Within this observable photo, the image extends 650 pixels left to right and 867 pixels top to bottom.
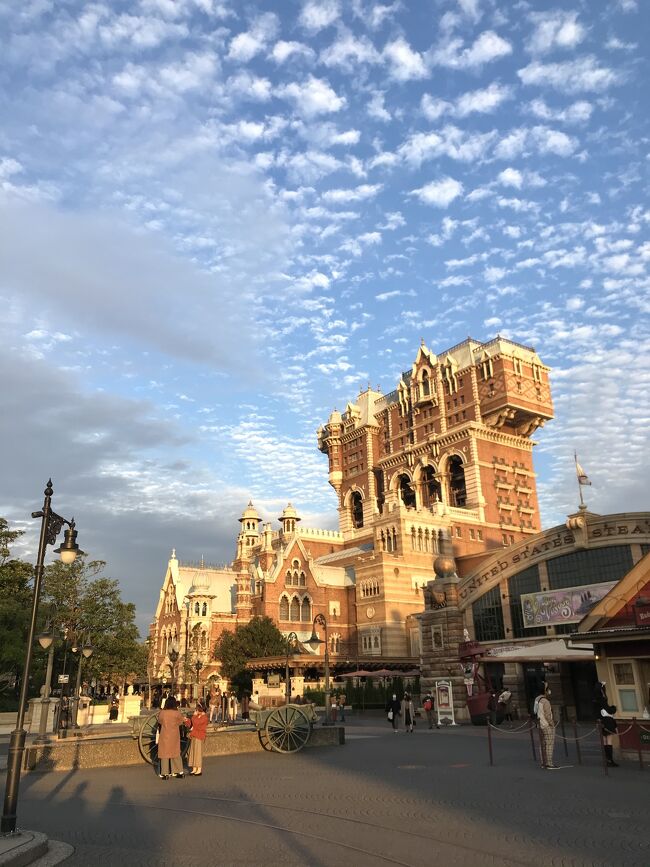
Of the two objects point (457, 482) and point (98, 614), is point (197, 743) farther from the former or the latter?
point (457, 482)

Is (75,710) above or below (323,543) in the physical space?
below

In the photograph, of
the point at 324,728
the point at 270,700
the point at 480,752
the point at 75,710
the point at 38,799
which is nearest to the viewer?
the point at 38,799

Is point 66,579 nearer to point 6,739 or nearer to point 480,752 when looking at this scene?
point 6,739

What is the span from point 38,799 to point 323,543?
69.0m

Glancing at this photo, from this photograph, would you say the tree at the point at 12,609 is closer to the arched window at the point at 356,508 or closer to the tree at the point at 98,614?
the tree at the point at 98,614

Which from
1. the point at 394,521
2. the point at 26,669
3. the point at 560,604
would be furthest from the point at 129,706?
the point at 26,669

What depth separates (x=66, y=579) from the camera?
50250 mm

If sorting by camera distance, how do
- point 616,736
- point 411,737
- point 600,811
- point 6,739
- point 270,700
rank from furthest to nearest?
point 270,700
point 6,739
point 411,737
point 616,736
point 600,811

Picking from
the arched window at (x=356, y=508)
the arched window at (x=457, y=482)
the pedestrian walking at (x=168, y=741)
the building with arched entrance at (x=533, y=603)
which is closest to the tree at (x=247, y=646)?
the building with arched entrance at (x=533, y=603)

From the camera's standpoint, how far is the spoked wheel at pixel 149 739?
1878 centimetres

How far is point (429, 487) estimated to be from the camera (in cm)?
8181

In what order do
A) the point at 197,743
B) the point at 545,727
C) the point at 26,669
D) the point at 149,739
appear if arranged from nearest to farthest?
the point at 26,669 → the point at 545,727 → the point at 197,743 → the point at 149,739

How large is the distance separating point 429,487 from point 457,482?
3.63 meters

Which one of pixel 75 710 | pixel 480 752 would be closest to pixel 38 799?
pixel 480 752
